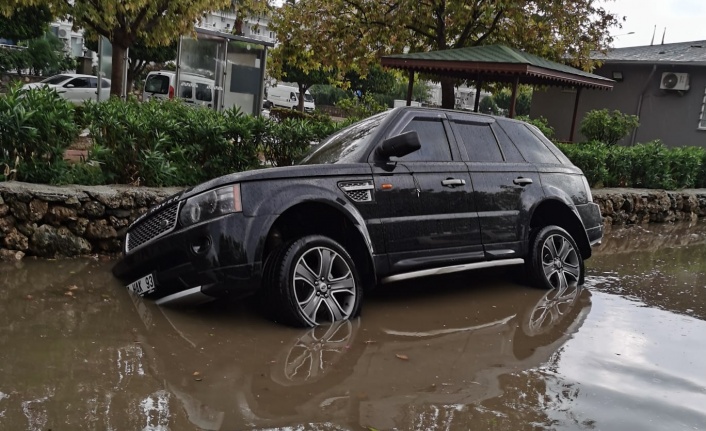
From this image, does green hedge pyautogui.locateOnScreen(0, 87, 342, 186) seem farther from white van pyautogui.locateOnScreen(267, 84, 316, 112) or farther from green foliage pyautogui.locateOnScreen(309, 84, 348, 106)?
green foliage pyautogui.locateOnScreen(309, 84, 348, 106)

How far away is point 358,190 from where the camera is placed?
210 inches

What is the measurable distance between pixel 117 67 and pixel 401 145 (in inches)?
441

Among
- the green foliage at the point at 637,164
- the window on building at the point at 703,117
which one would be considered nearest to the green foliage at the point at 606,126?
the green foliage at the point at 637,164

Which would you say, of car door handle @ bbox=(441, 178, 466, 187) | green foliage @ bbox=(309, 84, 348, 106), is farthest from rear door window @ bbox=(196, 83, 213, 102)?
green foliage @ bbox=(309, 84, 348, 106)

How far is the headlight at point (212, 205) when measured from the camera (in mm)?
4863

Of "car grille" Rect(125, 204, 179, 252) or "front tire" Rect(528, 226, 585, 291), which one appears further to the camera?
"front tire" Rect(528, 226, 585, 291)

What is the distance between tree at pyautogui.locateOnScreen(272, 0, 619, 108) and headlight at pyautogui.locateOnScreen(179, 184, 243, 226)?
464 inches

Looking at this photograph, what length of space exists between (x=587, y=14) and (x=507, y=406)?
15.3m

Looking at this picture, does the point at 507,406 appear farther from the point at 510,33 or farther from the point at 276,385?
the point at 510,33

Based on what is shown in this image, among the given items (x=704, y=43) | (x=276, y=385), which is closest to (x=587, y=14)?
(x=704, y=43)

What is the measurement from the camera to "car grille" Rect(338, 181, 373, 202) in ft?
17.3

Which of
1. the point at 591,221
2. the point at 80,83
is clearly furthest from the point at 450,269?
the point at 80,83

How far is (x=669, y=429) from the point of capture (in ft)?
12.6

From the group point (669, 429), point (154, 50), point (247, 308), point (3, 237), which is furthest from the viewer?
point (154, 50)
